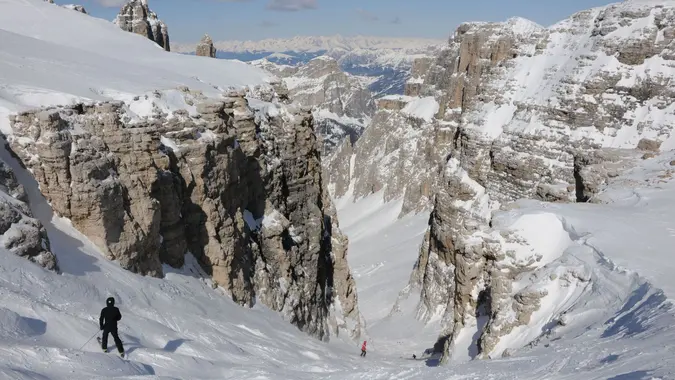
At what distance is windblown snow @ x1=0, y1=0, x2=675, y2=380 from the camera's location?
36.2ft

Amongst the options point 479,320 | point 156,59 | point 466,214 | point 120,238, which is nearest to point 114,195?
point 120,238

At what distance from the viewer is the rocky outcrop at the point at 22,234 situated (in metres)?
14.5

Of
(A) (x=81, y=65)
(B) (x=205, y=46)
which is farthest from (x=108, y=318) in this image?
(B) (x=205, y=46)

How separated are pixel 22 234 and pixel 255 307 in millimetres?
14625

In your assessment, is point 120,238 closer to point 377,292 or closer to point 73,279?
point 73,279

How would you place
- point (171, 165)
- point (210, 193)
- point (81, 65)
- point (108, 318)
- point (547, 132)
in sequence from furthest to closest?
1. point (547, 132)
2. point (81, 65)
3. point (210, 193)
4. point (171, 165)
5. point (108, 318)

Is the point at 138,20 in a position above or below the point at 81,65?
above

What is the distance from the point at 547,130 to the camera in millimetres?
44188

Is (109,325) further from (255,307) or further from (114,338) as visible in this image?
(255,307)

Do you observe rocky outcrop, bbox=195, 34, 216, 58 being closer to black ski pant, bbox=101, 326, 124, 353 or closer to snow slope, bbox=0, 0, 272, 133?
snow slope, bbox=0, 0, 272, 133

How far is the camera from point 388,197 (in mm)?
108812

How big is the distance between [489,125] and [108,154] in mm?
36494

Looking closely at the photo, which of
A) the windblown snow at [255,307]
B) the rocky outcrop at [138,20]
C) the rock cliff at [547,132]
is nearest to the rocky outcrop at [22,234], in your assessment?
the windblown snow at [255,307]

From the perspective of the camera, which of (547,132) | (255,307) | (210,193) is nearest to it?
(210,193)
